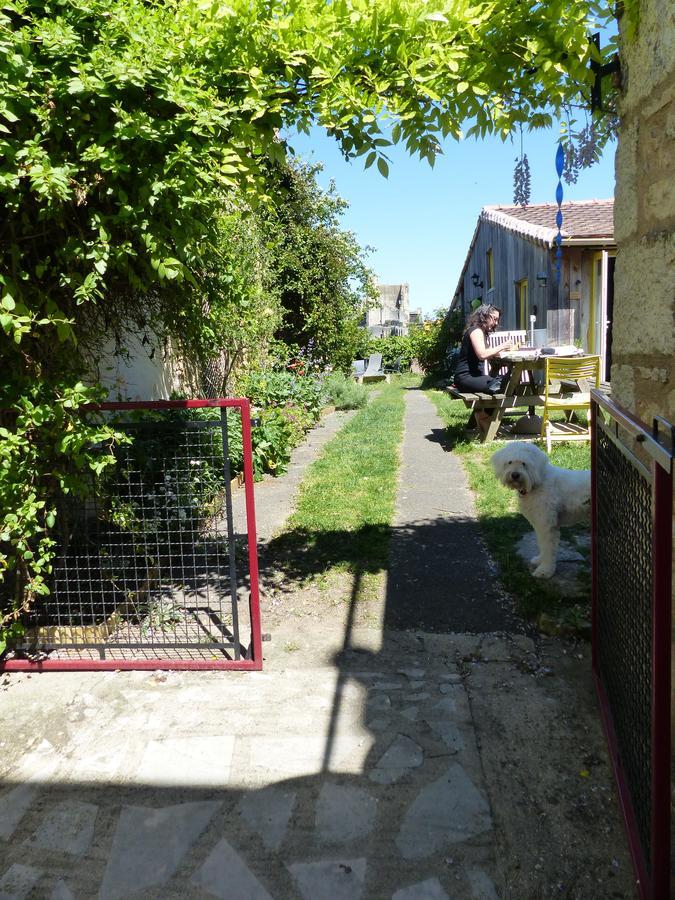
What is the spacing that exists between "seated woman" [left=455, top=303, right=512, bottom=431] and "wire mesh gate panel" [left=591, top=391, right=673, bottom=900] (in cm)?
556

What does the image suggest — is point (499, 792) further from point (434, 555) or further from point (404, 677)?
point (434, 555)

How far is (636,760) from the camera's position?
1988mm

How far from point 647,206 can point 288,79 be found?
1.66m

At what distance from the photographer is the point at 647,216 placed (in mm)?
2297

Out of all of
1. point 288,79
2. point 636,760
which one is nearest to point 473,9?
point 288,79

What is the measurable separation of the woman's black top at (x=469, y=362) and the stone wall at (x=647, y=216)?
6.06m

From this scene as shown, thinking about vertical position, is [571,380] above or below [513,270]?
below

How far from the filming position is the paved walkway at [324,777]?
2.02 metres

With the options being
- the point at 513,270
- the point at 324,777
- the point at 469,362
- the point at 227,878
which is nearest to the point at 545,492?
the point at 324,777

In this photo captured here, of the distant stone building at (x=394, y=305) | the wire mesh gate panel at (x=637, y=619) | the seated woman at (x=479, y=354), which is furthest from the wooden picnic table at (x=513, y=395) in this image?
the distant stone building at (x=394, y=305)

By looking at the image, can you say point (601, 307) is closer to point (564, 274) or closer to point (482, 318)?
point (564, 274)

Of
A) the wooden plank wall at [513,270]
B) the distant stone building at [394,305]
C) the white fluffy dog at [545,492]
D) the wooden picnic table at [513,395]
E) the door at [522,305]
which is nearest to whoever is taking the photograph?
the white fluffy dog at [545,492]

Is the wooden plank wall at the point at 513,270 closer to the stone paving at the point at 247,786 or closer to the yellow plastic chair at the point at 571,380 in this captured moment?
the yellow plastic chair at the point at 571,380

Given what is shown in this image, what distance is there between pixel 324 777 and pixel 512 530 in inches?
124
